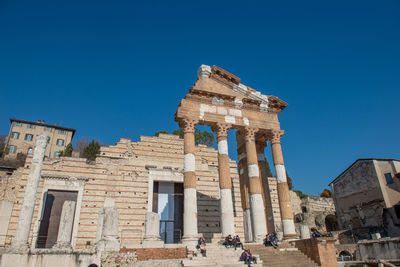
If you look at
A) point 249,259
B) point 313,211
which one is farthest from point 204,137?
point 249,259

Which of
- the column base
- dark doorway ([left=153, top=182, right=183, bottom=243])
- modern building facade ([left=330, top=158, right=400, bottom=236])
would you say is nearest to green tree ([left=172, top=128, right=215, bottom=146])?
modern building facade ([left=330, top=158, right=400, bottom=236])

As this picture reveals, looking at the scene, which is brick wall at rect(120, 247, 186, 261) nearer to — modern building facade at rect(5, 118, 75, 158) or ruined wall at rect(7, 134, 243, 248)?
ruined wall at rect(7, 134, 243, 248)

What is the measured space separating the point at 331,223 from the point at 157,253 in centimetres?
3134

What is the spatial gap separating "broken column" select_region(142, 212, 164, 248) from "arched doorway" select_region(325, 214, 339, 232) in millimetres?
30122

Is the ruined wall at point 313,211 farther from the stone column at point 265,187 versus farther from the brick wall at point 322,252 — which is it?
the brick wall at point 322,252

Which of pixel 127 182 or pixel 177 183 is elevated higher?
pixel 177 183

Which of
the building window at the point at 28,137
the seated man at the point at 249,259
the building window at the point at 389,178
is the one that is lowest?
the seated man at the point at 249,259

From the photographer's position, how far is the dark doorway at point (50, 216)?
16.1m

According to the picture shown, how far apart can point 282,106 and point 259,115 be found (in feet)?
6.36

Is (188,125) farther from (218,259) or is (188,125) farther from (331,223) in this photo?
(331,223)

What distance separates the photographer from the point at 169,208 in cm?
1883

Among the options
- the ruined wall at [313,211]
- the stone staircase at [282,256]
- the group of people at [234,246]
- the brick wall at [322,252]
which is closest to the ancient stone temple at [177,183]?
the group of people at [234,246]

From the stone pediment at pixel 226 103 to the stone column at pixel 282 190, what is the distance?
95 cm

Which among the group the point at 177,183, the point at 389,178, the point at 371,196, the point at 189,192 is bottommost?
the point at 189,192
